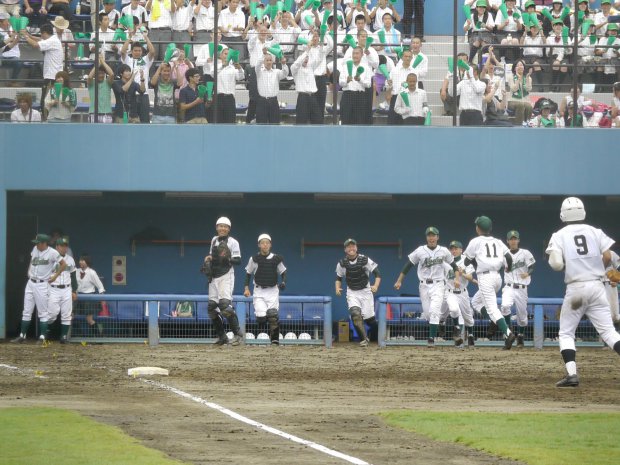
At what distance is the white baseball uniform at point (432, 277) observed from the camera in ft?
66.3

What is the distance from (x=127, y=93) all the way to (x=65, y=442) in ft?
40.9

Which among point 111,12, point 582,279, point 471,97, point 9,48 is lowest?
point 582,279

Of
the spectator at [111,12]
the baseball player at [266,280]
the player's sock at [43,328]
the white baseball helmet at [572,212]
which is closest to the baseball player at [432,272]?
the baseball player at [266,280]

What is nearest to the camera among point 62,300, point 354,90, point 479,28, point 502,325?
point 502,325

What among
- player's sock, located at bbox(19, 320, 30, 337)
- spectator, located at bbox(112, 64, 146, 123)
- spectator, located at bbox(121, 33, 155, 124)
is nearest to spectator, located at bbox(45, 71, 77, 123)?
spectator, located at bbox(112, 64, 146, 123)

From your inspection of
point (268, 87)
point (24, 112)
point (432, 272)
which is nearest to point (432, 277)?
point (432, 272)

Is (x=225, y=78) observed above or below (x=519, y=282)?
above

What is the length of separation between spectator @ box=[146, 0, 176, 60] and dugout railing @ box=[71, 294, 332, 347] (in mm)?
4070

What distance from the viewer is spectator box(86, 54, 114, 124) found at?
20859 mm

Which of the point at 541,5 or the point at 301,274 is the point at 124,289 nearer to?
the point at 301,274

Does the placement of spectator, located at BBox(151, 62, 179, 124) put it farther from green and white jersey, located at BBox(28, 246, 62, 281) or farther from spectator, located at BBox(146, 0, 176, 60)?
green and white jersey, located at BBox(28, 246, 62, 281)

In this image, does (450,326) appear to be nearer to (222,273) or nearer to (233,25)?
(222,273)

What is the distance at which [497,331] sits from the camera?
21078 mm

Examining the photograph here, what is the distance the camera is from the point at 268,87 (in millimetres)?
20922
